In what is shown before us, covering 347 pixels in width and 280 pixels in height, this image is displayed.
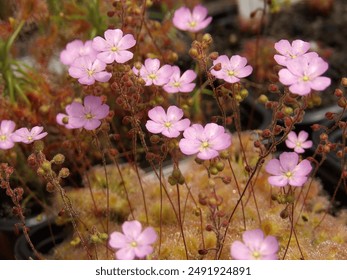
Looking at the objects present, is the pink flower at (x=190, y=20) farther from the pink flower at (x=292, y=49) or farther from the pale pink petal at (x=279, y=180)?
the pale pink petal at (x=279, y=180)

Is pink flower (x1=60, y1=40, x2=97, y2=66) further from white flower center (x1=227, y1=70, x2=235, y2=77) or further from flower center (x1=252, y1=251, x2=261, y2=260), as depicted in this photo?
flower center (x1=252, y1=251, x2=261, y2=260)

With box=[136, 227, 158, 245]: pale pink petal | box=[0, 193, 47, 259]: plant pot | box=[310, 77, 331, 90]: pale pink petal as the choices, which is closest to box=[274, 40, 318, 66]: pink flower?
box=[310, 77, 331, 90]: pale pink petal

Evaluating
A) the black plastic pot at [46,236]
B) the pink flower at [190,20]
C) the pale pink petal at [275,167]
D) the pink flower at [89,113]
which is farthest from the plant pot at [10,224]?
the pale pink petal at [275,167]

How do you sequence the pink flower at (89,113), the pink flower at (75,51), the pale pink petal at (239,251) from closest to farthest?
the pale pink petal at (239,251) → the pink flower at (89,113) → the pink flower at (75,51)

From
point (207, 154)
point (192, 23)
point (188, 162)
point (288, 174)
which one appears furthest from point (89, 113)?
point (188, 162)
